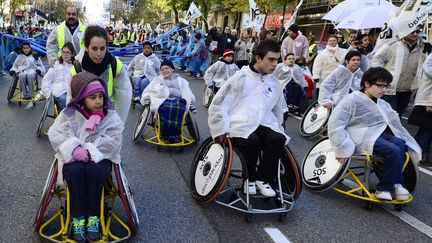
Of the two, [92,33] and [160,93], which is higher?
[92,33]

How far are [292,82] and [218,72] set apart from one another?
1572 millimetres

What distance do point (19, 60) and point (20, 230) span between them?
6.79 m

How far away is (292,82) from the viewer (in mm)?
8391

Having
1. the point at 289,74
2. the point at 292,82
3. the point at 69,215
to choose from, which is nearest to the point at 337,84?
the point at 289,74

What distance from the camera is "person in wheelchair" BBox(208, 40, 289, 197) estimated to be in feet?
12.1

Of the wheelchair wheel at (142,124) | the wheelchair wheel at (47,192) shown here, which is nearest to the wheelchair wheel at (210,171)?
the wheelchair wheel at (47,192)

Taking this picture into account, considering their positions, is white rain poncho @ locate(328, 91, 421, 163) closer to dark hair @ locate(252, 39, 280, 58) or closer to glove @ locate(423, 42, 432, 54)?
dark hair @ locate(252, 39, 280, 58)

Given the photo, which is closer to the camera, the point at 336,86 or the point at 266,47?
the point at 266,47

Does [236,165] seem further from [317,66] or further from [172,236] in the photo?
[317,66]

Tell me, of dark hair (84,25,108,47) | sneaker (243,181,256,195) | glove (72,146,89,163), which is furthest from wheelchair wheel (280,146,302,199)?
dark hair (84,25,108,47)

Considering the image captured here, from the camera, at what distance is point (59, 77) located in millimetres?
6480

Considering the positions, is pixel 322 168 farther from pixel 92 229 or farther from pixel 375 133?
pixel 92 229

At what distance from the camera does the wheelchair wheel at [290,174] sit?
12.1ft

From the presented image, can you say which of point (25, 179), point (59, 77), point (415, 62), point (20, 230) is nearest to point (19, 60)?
point (59, 77)
